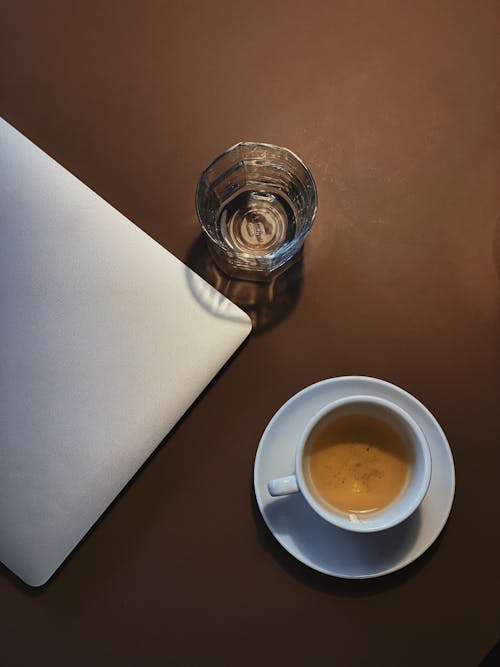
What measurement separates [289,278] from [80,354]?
26cm

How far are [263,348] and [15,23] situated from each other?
51cm

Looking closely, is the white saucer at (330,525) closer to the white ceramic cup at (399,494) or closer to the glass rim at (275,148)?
the white ceramic cup at (399,494)

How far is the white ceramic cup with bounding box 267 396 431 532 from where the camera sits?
680mm

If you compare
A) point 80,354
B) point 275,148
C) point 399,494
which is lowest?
point 80,354

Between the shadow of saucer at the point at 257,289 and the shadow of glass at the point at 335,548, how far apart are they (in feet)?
0.69

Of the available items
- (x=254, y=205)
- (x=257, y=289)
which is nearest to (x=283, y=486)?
(x=257, y=289)

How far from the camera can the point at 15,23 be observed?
836 millimetres

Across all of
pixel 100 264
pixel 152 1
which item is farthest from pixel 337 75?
pixel 100 264

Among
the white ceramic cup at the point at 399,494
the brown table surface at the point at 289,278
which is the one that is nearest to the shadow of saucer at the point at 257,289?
the brown table surface at the point at 289,278

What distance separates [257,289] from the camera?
799 millimetres

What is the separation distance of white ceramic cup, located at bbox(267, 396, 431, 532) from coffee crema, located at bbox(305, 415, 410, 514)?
0.03 feet

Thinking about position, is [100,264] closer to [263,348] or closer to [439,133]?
[263,348]

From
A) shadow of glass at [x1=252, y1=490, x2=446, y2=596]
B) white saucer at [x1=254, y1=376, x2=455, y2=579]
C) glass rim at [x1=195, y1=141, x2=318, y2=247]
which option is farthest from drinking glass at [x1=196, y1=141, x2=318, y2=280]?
shadow of glass at [x1=252, y1=490, x2=446, y2=596]

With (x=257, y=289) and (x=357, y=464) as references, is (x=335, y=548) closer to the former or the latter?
(x=357, y=464)
